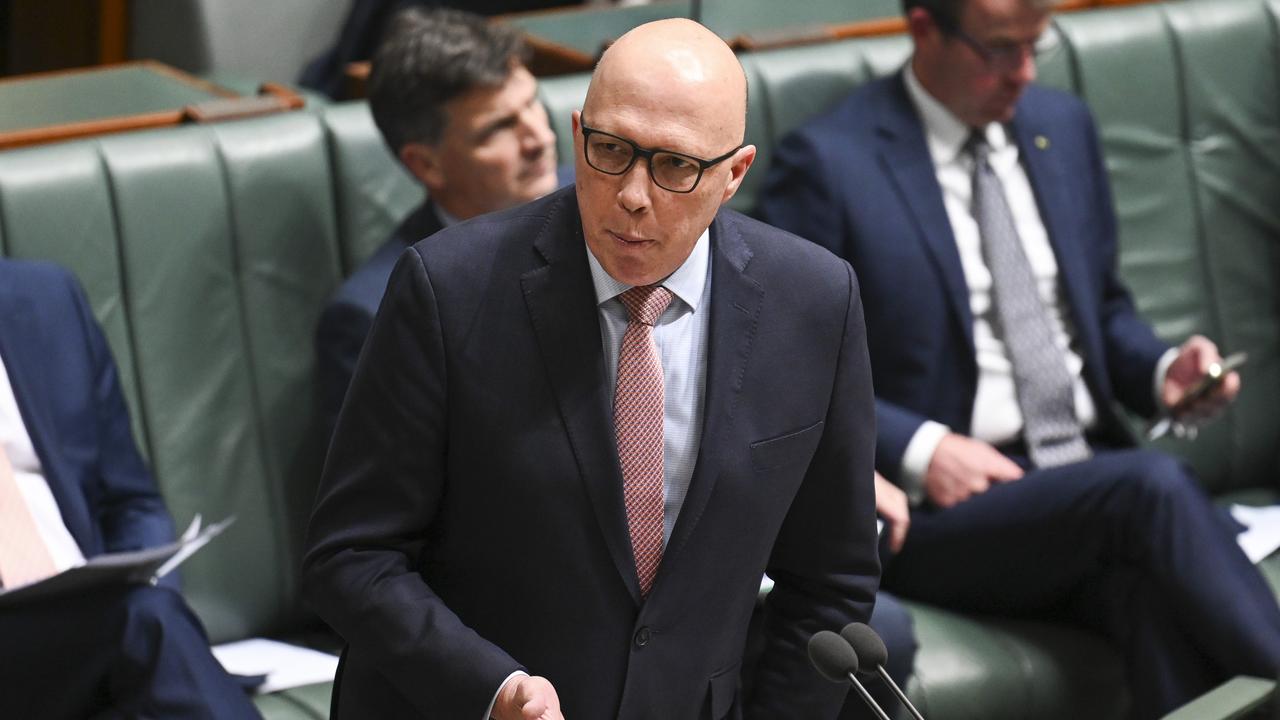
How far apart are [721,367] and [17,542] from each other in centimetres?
91

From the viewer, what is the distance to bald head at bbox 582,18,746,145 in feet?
4.32

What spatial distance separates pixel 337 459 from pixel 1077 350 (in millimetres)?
1450

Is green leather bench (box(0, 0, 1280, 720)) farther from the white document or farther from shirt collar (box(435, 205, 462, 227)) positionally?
the white document

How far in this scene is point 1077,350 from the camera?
259 centimetres

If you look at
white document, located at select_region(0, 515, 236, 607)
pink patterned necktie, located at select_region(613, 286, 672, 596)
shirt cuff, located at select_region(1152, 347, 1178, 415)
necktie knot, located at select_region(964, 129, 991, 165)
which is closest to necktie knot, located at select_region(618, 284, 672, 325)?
pink patterned necktie, located at select_region(613, 286, 672, 596)

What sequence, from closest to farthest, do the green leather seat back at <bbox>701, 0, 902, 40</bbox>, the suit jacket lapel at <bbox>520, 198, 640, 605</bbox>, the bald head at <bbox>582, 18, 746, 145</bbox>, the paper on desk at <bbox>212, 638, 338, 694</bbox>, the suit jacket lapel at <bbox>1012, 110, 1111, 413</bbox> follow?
the bald head at <bbox>582, 18, 746, 145</bbox>, the suit jacket lapel at <bbox>520, 198, 640, 605</bbox>, the paper on desk at <bbox>212, 638, 338, 694</bbox>, the suit jacket lapel at <bbox>1012, 110, 1111, 413</bbox>, the green leather seat back at <bbox>701, 0, 902, 40</bbox>

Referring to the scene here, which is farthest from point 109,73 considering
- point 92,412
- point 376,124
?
point 92,412

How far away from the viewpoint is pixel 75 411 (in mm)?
2070

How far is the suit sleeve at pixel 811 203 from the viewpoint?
2447 mm

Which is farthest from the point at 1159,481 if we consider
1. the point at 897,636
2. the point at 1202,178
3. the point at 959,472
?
the point at 1202,178

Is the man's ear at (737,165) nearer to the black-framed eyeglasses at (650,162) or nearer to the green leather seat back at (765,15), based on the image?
the black-framed eyeglasses at (650,162)

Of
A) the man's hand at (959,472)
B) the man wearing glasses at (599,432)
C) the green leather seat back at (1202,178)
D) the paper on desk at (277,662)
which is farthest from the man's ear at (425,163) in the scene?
the green leather seat back at (1202,178)

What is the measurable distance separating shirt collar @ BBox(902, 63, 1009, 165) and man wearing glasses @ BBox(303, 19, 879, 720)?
106 cm

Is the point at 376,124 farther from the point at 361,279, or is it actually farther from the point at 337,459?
the point at 337,459
